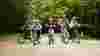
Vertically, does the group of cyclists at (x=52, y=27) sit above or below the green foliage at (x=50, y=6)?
below

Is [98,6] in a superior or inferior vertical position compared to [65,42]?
superior

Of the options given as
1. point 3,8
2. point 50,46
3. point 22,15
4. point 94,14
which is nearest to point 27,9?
point 22,15

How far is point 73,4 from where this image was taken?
123 centimetres

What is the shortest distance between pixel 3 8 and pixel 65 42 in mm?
464

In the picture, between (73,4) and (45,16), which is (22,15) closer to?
(45,16)

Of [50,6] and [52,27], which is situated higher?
[50,6]

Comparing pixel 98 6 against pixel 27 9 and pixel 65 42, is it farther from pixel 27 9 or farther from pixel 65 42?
pixel 27 9

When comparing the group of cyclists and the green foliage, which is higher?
the green foliage

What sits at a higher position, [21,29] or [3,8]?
[3,8]

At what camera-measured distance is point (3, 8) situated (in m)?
1.23

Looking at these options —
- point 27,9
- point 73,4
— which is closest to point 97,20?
point 73,4

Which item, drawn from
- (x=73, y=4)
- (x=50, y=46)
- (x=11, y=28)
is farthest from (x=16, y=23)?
(x=73, y=4)

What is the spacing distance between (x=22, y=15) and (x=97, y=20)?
0.49 m

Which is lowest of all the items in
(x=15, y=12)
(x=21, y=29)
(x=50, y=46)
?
(x=50, y=46)
